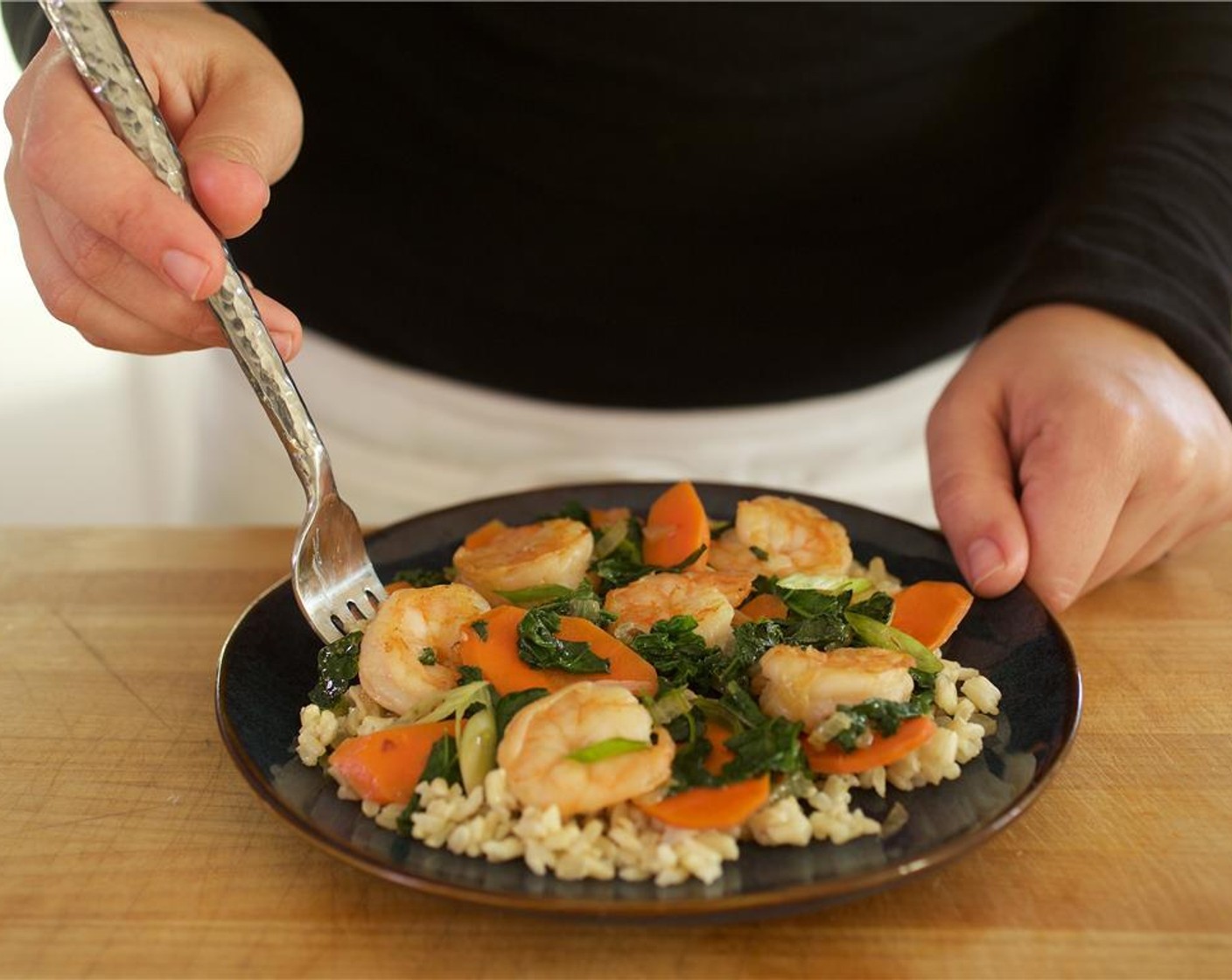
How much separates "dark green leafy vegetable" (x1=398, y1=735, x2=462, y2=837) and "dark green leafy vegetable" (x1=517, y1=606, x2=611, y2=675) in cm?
14

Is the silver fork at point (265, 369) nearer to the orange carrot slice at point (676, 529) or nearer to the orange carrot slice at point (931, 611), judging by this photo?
the orange carrot slice at point (676, 529)

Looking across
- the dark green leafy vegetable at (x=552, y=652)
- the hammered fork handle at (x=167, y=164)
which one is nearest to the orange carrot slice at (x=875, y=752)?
the dark green leafy vegetable at (x=552, y=652)

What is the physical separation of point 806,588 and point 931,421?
0.48m

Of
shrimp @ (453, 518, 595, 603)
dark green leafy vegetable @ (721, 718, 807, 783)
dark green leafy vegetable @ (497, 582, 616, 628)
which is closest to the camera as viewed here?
dark green leafy vegetable @ (721, 718, 807, 783)

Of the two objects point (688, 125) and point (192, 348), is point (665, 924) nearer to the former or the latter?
point (192, 348)

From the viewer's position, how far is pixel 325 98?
2424 millimetres

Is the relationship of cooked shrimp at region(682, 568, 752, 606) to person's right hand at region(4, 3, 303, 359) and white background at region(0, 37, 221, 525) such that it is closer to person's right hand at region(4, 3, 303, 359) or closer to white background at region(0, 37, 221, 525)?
person's right hand at region(4, 3, 303, 359)

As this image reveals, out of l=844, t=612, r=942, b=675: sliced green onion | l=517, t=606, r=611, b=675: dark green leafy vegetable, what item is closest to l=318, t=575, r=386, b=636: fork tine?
l=517, t=606, r=611, b=675: dark green leafy vegetable

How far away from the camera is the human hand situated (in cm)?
175

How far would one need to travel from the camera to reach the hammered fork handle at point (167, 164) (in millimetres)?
1346

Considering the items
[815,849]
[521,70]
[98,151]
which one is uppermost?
[98,151]

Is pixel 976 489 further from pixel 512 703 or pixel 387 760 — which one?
pixel 387 760

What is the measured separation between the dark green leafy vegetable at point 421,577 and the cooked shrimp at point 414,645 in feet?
0.66

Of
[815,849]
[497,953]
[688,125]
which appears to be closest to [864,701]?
[815,849]
